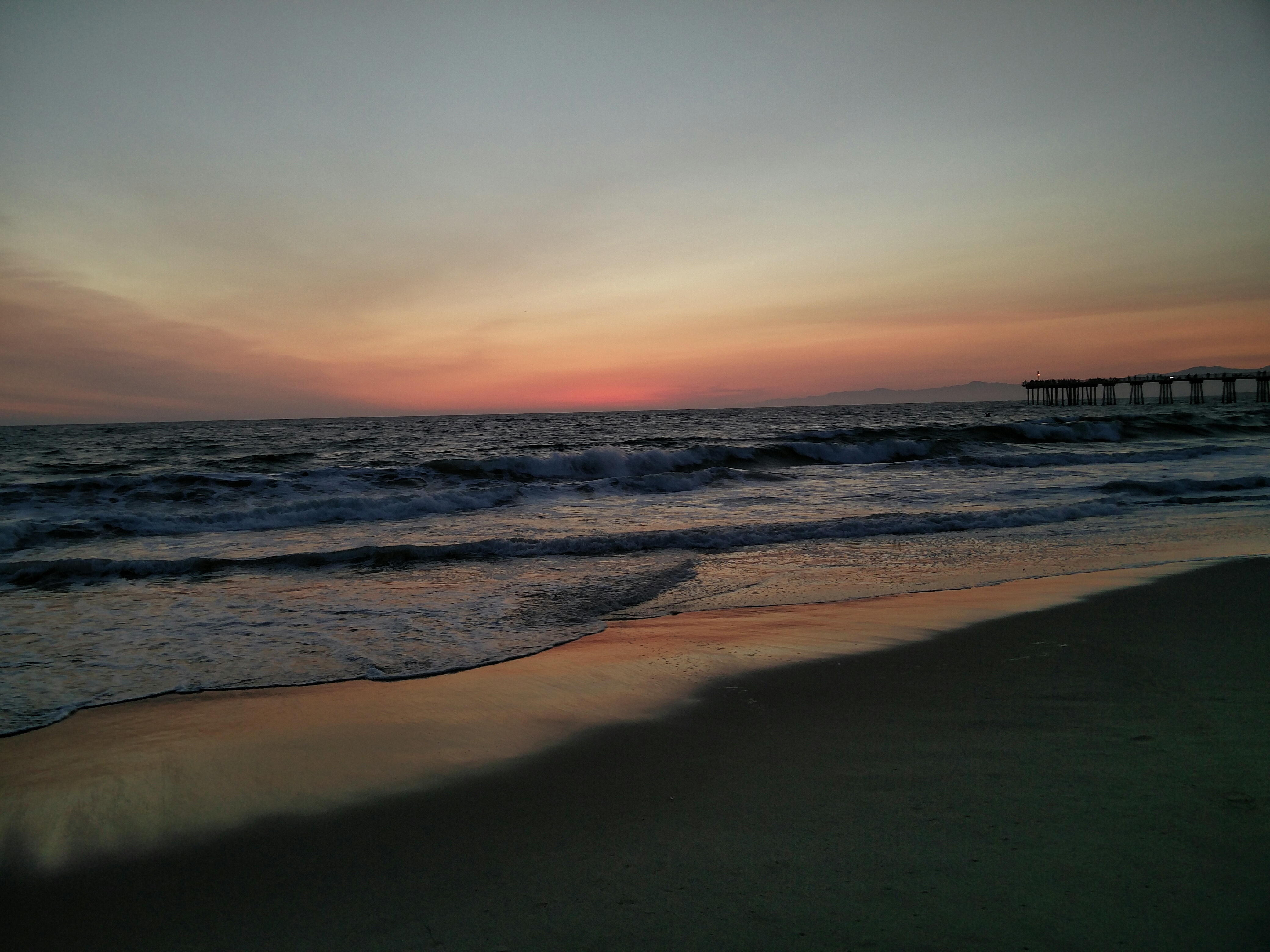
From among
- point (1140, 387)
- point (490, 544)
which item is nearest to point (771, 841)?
point (490, 544)

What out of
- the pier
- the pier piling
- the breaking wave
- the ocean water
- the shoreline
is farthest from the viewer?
the pier piling

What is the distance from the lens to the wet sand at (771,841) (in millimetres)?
2248

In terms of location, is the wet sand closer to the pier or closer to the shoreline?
the shoreline

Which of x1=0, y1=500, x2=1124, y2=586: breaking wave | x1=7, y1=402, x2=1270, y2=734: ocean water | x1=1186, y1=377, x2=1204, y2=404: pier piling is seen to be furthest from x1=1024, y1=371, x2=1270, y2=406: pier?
x1=0, y1=500, x2=1124, y2=586: breaking wave

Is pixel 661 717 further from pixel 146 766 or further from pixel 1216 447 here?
pixel 1216 447

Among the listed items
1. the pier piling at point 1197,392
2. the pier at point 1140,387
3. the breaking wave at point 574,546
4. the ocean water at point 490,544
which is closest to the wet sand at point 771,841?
the ocean water at point 490,544

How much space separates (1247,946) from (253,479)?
64.1 feet

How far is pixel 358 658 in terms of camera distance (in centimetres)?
540

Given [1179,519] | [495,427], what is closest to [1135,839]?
[1179,519]

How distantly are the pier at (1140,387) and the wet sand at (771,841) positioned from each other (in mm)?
88643

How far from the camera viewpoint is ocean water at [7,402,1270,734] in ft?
19.0

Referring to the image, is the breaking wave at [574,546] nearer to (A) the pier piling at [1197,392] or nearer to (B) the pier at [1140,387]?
(B) the pier at [1140,387]

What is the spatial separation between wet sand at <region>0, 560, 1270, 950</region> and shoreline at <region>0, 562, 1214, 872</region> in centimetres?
5

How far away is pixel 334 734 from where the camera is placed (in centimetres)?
404
